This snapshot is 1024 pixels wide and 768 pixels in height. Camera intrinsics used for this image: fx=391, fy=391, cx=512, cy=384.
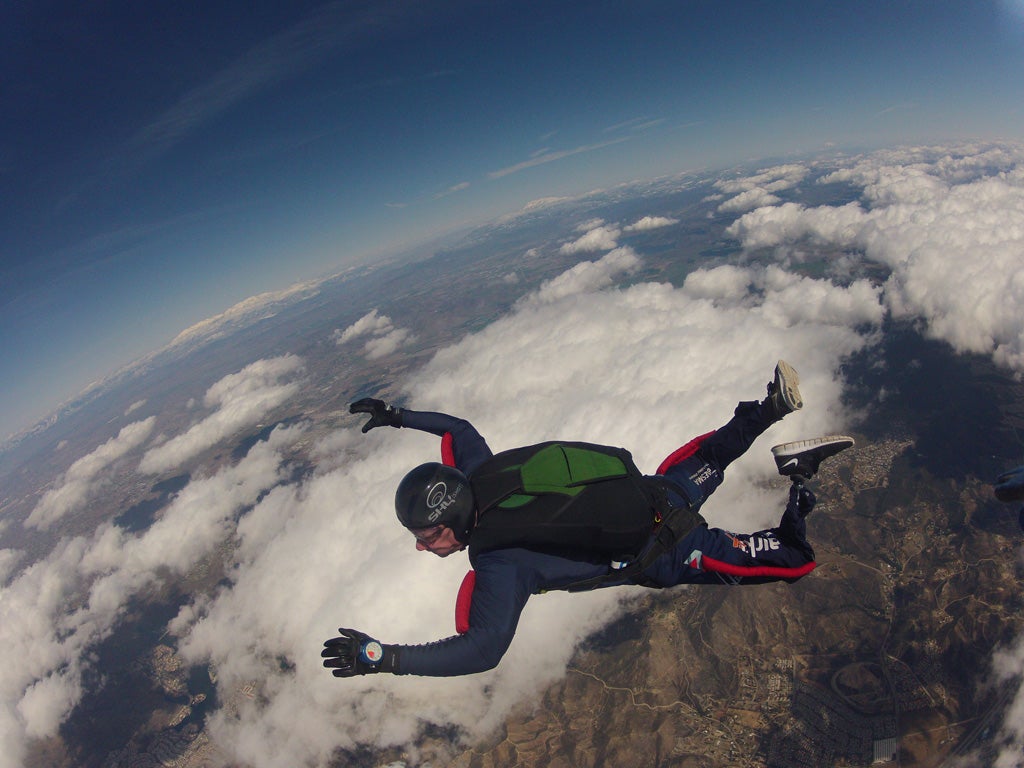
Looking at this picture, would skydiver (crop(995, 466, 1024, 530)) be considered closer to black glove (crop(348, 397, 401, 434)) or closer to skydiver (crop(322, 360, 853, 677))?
skydiver (crop(322, 360, 853, 677))

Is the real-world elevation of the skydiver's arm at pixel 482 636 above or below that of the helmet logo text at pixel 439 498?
below

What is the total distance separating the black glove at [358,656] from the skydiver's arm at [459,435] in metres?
1.46

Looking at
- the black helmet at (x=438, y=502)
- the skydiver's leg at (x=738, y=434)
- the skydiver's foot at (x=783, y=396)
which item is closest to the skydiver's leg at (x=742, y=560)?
the skydiver's leg at (x=738, y=434)

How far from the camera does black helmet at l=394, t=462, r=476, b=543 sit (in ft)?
8.86

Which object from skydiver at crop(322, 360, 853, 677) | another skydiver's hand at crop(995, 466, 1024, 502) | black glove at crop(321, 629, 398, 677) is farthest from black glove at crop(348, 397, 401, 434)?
another skydiver's hand at crop(995, 466, 1024, 502)

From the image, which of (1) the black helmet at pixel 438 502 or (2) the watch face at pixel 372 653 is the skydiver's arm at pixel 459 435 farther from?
(2) the watch face at pixel 372 653

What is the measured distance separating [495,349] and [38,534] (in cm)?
12730

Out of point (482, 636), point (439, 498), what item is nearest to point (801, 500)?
point (482, 636)

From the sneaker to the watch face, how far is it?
11.2 ft

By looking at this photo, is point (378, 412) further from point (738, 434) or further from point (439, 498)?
point (738, 434)

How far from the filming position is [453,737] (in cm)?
5194

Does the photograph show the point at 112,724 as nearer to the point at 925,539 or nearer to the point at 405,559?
the point at 405,559

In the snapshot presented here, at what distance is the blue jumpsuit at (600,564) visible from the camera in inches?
95.6

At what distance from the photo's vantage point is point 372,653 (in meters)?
2.37
